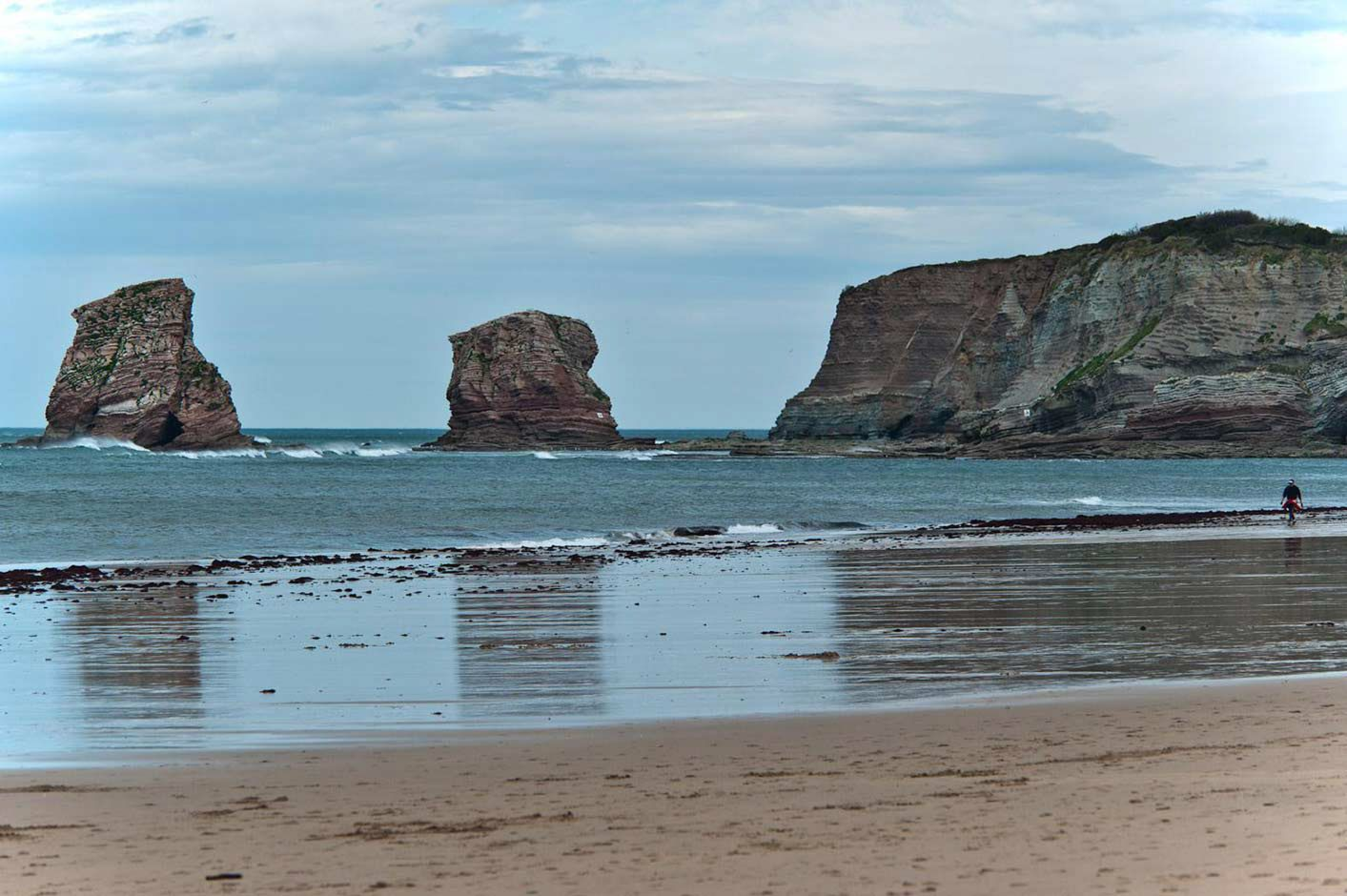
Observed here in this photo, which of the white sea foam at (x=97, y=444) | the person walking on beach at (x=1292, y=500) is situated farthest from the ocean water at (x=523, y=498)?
the white sea foam at (x=97, y=444)

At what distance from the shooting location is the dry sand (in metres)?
6.59

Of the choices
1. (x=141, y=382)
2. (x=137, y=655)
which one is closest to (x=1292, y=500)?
(x=137, y=655)

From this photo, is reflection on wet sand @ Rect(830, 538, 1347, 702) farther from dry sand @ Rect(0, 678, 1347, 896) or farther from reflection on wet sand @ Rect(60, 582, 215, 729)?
reflection on wet sand @ Rect(60, 582, 215, 729)

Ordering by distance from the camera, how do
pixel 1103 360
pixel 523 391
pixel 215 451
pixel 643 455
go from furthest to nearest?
1. pixel 523 391
2. pixel 643 455
3. pixel 215 451
4. pixel 1103 360

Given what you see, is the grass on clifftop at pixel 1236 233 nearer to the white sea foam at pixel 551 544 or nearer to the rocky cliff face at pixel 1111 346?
the rocky cliff face at pixel 1111 346

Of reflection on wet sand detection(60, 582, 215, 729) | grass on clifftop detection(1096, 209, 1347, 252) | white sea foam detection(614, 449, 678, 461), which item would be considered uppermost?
grass on clifftop detection(1096, 209, 1347, 252)

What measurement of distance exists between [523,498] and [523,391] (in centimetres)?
8682

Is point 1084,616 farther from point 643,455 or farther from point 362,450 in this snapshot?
point 362,450

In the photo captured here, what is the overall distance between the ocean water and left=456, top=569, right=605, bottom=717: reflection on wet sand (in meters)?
11.6

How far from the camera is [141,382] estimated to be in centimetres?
11769

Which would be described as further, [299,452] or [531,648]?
[299,452]

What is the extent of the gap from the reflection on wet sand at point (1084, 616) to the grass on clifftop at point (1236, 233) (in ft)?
302

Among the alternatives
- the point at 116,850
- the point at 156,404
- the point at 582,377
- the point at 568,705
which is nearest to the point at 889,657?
the point at 568,705

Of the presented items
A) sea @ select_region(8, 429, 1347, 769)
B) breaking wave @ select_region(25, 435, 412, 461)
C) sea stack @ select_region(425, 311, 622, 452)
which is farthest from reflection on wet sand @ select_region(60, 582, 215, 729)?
sea stack @ select_region(425, 311, 622, 452)
